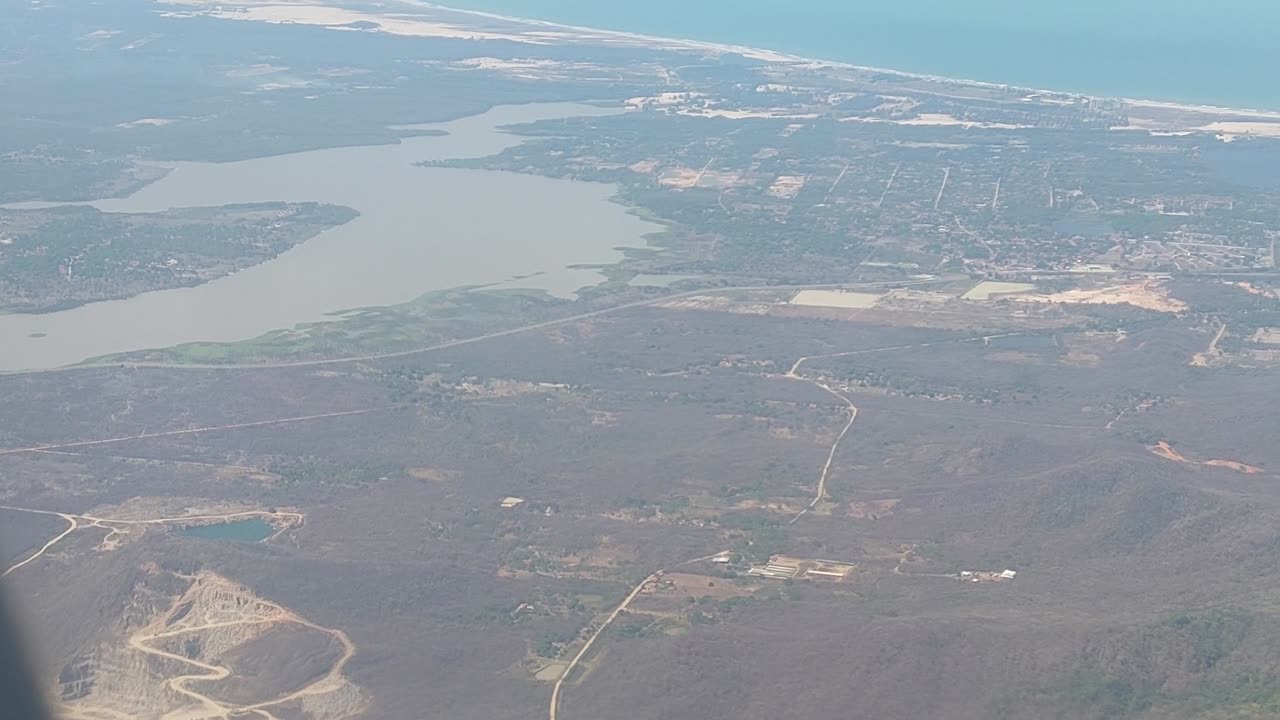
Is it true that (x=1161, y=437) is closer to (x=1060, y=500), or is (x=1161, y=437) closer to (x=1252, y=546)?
(x=1060, y=500)

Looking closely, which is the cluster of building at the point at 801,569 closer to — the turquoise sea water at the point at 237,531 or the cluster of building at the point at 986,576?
the cluster of building at the point at 986,576

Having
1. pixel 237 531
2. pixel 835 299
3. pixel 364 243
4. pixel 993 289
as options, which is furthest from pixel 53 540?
pixel 993 289

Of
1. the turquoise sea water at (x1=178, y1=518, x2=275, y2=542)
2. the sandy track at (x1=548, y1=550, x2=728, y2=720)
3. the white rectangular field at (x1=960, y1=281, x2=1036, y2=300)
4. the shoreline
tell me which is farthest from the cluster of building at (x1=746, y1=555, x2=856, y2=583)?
the shoreline

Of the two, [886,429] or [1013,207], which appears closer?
[886,429]

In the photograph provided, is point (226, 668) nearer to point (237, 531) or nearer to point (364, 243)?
point (237, 531)

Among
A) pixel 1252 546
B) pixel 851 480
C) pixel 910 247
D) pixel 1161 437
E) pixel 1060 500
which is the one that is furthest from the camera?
pixel 910 247

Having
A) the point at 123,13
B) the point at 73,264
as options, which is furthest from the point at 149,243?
the point at 123,13

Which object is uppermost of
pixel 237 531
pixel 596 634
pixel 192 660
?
pixel 596 634
